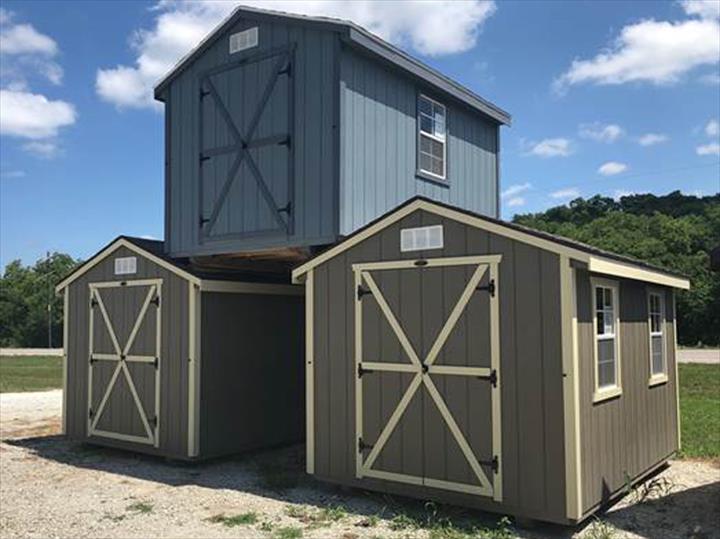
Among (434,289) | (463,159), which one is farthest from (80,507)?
(463,159)

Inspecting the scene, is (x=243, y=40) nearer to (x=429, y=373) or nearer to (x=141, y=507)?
(x=429, y=373)

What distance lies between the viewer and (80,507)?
687cm

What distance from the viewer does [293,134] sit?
8234 mm

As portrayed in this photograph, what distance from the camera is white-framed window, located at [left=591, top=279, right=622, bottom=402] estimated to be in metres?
6.39

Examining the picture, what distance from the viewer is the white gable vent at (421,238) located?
6707 mm

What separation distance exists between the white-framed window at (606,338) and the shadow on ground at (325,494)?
45.7 inches

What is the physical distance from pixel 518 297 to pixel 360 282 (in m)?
1.75

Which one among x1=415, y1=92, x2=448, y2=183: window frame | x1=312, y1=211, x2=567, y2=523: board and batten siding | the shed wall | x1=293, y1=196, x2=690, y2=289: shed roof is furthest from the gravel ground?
x1=415, y1=92, x2=448, y2=183: window frame

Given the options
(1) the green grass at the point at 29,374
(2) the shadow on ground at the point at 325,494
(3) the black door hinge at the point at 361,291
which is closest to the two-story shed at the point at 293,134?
(3) the black door hinge at the point at 361,291

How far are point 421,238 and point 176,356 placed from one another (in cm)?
390

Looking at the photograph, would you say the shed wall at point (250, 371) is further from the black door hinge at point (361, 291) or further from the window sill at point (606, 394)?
the window sill at point (606, 394)

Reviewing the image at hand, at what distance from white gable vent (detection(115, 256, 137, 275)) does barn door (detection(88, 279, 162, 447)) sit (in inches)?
6.1

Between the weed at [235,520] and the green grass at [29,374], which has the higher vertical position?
the weed at [235,520]

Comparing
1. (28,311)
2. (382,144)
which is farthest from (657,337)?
(28,311)
